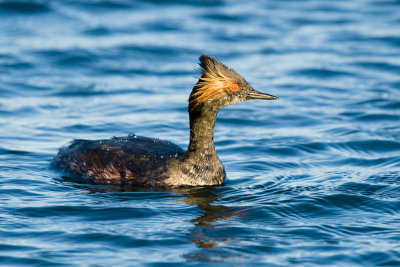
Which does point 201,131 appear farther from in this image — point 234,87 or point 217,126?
point 217,126

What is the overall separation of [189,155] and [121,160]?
2.91 feet

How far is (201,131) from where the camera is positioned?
10016mm

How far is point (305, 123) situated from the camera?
540 inches

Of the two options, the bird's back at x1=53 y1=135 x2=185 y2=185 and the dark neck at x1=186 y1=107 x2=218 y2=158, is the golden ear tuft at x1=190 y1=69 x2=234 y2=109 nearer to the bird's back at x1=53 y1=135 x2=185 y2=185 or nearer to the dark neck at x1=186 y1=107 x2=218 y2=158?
the dark neck at x1=186 y1=107 x2=218 y2=158

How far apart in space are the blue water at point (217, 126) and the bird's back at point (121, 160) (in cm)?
21

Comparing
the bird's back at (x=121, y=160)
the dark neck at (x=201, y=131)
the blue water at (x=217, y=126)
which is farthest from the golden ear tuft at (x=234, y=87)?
the blue water at (x=217, y=126)

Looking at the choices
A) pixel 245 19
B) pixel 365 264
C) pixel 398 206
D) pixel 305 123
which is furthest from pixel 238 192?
pixel 245 19

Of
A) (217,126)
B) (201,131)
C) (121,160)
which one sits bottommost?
(121,160)

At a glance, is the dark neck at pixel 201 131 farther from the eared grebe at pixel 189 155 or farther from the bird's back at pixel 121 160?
the bird's back at pixel 121 160

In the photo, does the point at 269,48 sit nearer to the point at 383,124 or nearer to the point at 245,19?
the point at 245,19

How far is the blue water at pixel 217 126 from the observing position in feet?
26.0

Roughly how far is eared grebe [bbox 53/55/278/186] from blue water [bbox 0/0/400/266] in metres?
0.22

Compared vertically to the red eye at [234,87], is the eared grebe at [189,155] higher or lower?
lower

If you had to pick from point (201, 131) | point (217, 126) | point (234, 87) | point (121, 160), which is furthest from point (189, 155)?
point (217, 126)
